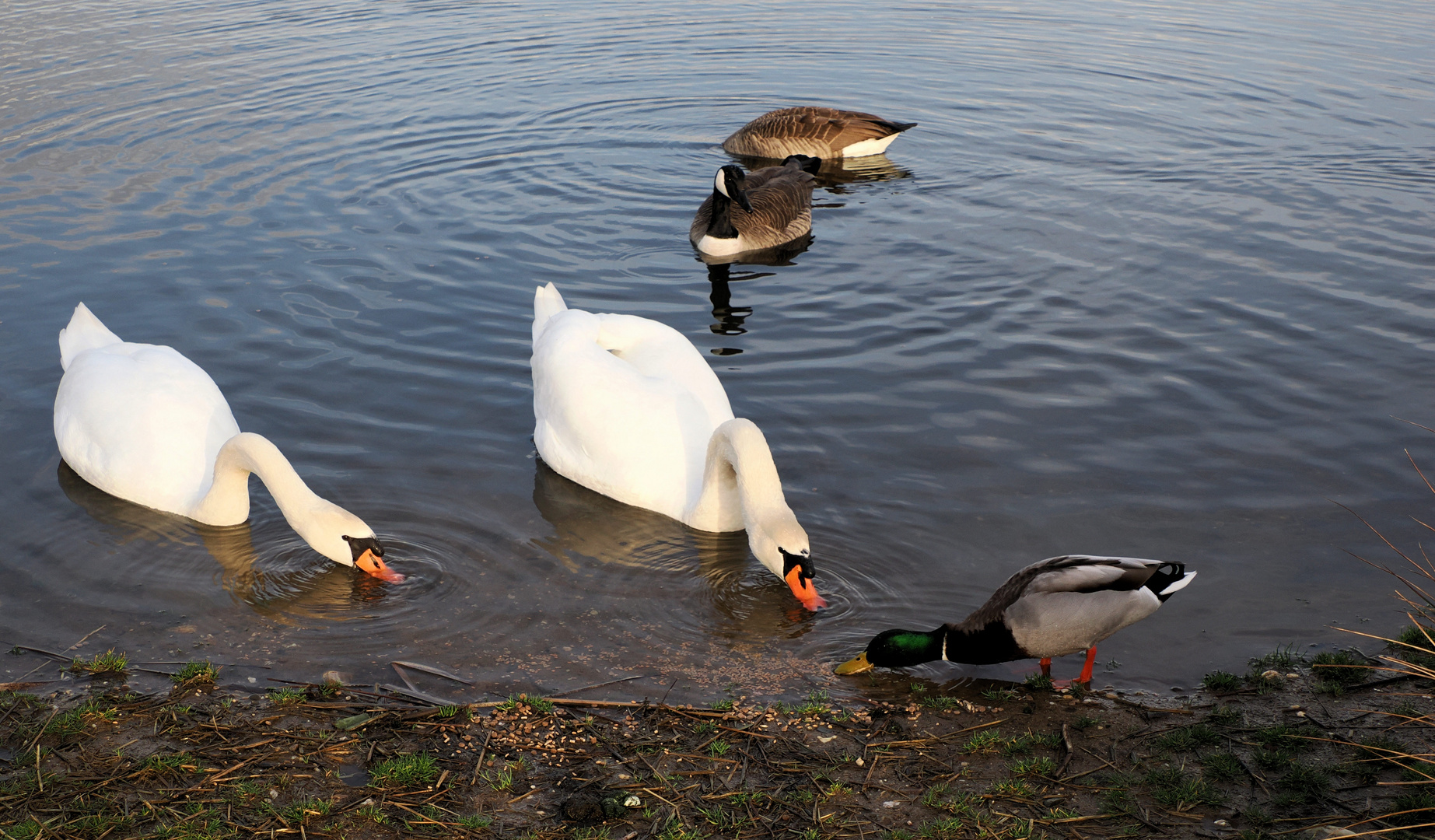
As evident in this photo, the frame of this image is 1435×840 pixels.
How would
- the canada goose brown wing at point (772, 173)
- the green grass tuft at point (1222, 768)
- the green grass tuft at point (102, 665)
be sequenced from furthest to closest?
the canada goose brown wing at point (772, 173) → the green grass tuft at point (102, 665) → the green grass tuft at point (1222, 768)

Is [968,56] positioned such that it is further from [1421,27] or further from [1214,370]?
[1214,370]

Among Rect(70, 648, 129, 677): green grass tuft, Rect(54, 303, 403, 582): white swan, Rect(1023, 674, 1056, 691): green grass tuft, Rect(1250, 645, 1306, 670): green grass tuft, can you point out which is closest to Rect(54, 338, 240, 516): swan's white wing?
Rect(54, 303, 403, 582): white swan

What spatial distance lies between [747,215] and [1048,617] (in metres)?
7.58

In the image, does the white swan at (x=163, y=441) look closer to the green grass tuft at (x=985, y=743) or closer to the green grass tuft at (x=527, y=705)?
the green grass tuft at (x=527, y=705)

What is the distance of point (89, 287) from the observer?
11.1m

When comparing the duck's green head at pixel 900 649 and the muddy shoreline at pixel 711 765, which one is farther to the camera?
the duck's green head at pixel 900 649

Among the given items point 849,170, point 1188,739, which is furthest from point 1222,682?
point 849,170

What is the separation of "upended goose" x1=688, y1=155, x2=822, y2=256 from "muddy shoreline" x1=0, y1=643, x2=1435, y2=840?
24.4 ft

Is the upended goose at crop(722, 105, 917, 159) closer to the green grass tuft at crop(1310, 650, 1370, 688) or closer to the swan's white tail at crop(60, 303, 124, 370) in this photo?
the swan's white tail at crop(60, 303, 124, 370)

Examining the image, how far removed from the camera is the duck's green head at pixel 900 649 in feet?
18.3

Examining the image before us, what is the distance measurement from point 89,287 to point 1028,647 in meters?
9.54

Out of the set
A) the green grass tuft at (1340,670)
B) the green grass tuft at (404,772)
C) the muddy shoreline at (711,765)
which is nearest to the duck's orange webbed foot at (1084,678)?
the muddy shoreline at (711,765)

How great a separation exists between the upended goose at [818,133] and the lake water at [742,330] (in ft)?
1.27

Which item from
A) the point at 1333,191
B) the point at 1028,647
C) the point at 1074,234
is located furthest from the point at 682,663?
the point at 1333,191
